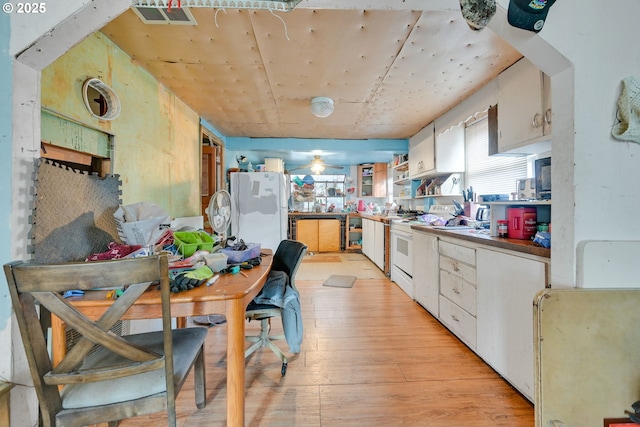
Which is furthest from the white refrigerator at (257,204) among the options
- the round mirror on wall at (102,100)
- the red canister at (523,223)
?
the red canister at (523,223)

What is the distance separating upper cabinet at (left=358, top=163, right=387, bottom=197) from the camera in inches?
238

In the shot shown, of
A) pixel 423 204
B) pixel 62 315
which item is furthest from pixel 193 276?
pixel 423 204

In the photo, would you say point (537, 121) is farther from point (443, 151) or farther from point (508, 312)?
point (443, 151)

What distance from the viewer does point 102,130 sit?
1.67 meters

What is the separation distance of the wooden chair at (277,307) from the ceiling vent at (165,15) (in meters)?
1.62

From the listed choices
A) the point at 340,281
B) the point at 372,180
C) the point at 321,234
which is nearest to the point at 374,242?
the point at 340,281

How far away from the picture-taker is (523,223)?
1.61 m

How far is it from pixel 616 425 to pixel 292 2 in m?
2.19

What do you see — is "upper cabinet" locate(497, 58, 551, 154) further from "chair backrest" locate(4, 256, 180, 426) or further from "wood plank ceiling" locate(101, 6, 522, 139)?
"chair backrest" locate(4, 256, 180, 426)

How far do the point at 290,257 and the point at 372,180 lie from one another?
490 centimetres

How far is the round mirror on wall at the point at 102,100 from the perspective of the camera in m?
1.63

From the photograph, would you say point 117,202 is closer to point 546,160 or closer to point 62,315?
point 62,315

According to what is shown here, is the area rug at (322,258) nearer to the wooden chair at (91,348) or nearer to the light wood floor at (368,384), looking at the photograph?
the light wood floor at (368,384)

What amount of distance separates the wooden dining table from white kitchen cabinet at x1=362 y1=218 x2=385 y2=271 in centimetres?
313
